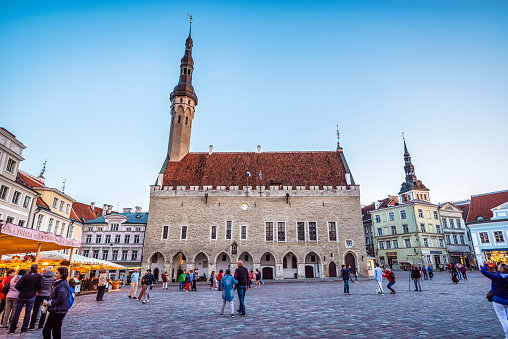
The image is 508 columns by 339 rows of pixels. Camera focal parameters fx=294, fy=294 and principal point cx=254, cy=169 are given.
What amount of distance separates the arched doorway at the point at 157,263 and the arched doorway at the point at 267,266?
419 inches

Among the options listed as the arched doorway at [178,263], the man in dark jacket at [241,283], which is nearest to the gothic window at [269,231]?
the arched doorway at [178,263]

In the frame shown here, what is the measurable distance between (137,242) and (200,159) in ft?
47.3

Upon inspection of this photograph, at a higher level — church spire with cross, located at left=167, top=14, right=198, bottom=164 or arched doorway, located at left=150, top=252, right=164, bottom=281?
church spire with cross, located at left=167, top=14, right=198, bottom=164

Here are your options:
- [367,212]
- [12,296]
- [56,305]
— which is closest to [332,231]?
[367,212]

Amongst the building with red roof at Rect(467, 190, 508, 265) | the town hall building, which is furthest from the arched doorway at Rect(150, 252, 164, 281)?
the building with red roof at Rect(467, 190, 508, 265)

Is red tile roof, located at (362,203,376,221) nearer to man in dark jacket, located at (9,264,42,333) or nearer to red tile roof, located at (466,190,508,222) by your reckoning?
red tile roof, located at (466,190,508,222)

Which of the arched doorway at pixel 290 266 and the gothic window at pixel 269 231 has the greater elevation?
the gothic window at pixel 269 231

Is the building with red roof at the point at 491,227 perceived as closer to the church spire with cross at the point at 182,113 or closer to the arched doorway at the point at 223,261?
the arched doorway at the point at 223,261

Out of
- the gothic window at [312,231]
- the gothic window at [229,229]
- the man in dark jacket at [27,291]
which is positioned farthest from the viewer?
the gothic window at [229,229]

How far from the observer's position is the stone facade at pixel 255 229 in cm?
3058

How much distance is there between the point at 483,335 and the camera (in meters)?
5.45

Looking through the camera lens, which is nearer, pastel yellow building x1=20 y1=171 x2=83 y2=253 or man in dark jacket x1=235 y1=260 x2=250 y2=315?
man in dark jacket x1=235 y1=260 x2=250 y2=315

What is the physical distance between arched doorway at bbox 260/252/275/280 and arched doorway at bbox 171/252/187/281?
821 centimetres

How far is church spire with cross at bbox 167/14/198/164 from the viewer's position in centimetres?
3716
